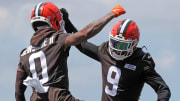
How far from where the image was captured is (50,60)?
1154 centimetres

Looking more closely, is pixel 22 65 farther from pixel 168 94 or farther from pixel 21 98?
pixel 168 94

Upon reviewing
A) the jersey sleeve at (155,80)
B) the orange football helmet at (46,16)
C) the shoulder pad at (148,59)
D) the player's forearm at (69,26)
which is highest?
the orange football helmet at (46,16)

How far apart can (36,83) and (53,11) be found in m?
1.66

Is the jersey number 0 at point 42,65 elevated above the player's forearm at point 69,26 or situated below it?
below

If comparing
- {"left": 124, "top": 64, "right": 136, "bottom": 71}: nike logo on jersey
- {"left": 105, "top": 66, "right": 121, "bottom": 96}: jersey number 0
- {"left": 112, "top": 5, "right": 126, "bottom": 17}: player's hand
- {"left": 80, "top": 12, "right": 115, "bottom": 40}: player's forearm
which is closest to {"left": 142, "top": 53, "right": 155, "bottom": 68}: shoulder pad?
{"left": 124, "top": 64, "right": 136, "bottom": 71}: nike logo on jersey

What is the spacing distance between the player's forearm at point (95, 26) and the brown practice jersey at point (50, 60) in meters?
0.62

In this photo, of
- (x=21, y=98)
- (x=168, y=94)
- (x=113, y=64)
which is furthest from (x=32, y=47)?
(x=168, y=94)

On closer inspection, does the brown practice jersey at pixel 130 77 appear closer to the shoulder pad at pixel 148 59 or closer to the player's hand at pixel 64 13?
the shoulder pad at pixel 148 59

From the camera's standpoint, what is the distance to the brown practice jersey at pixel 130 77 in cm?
1308

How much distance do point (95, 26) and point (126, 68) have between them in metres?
2.54

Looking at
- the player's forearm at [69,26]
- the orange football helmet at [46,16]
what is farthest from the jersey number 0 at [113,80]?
the orange football helmet at [46,16]

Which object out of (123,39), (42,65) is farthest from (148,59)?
(42,65)

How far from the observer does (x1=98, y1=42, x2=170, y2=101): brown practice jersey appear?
13.1m

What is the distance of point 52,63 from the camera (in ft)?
37.7
